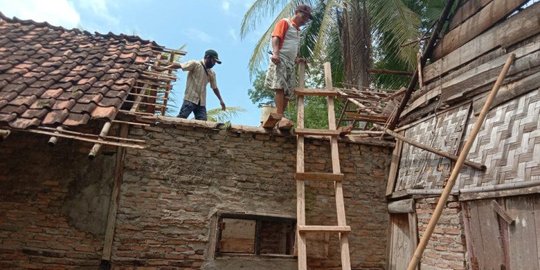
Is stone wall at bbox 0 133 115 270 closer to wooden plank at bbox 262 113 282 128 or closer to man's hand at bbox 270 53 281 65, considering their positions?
wooden plank at bbox 262 113 282 128

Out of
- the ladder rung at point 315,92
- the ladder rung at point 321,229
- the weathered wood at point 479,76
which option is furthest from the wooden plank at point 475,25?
the ladder rung at point 321,229

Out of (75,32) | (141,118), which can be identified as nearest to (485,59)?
(141,118)

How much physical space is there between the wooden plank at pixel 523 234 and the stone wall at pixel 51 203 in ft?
12.8

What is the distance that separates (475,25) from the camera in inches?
183

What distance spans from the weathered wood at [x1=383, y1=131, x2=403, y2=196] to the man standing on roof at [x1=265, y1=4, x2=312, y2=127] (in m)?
1.49

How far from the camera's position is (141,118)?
4461 millimetres

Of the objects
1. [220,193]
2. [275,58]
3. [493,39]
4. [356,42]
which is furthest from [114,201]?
[356,42]

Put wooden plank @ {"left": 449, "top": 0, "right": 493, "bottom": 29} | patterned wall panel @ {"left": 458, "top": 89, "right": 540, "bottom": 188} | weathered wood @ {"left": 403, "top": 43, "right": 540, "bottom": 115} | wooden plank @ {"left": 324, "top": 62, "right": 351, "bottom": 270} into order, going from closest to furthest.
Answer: patterned wall panel @ {"left": 458, "top": 89, "right": 540, "bottom": 188}, wooden plank @ {"left": 324, "top": 62, "right": 351, "bottom": 270}, weathered wood @ {"left": 403, "top": 43, "right": 540, "bottom": 115}, wooden plank @ {"left": 449, "top": 0, "right": 493, "bottom": 29}

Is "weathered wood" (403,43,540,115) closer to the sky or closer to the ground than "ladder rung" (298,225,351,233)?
closer to the sky

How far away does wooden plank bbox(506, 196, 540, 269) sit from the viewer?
3.03 m

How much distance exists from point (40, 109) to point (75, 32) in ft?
12.2

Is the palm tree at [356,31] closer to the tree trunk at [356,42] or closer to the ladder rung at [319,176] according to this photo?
the tree trunk at [356,42]

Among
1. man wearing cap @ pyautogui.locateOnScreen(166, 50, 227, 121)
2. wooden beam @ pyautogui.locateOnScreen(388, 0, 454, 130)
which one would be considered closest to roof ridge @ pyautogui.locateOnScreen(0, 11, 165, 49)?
man wearing cap @ pyautogui.locateOnScreen(166, 50, 227, 121)

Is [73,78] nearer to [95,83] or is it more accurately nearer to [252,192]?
[95,83]
